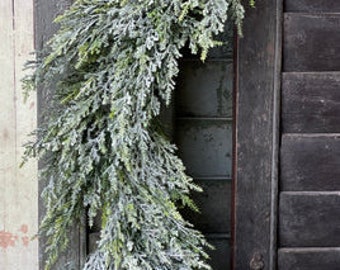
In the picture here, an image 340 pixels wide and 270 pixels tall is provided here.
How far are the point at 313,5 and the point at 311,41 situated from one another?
0.33 ft

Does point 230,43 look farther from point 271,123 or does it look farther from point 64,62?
point 64,62

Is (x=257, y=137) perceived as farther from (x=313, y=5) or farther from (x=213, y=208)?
A: (x=313, y=5)

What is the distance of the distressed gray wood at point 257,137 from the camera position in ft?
5.43

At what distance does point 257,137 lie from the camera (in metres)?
1.67

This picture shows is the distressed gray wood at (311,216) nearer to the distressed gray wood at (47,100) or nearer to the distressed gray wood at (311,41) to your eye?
the distressed gray wood at (311,41)

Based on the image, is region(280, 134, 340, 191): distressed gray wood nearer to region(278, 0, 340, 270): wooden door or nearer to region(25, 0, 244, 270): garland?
region(278, 0, 340, 270): wooden door

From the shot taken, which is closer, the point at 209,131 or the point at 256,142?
the point at 256,142

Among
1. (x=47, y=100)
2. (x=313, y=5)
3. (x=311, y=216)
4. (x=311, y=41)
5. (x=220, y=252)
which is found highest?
(x=313, y=5)

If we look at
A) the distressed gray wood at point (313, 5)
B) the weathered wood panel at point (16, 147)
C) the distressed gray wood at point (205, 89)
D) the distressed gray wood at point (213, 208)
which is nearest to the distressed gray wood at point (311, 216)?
the distressed gray wood at point (213, 208)

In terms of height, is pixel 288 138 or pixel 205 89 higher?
pixel 205 89

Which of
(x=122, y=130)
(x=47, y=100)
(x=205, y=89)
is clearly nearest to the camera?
(x=122, y=130)

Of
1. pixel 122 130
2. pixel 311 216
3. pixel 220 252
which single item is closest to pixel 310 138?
pixel 311 216

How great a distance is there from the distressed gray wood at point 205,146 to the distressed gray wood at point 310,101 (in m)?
0.21

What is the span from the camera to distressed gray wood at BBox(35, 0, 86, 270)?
63.0 inches
